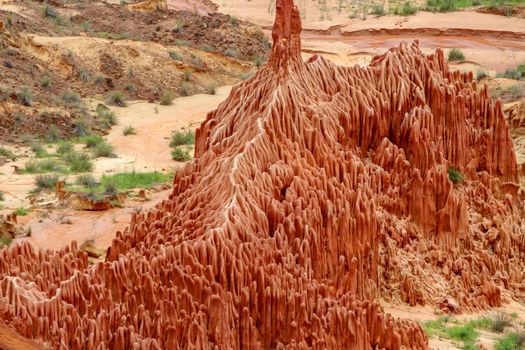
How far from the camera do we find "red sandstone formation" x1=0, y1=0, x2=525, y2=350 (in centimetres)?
645

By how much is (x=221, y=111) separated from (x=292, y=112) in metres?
0.96

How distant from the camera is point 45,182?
15.7m

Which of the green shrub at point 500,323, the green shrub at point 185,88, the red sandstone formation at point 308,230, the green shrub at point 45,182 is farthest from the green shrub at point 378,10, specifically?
the green shrub at point 500,323

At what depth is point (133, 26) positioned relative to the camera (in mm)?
32906

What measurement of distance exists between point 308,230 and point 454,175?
7.42ft

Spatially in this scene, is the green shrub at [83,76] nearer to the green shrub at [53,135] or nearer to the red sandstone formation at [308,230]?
the green shrub at [53,135]

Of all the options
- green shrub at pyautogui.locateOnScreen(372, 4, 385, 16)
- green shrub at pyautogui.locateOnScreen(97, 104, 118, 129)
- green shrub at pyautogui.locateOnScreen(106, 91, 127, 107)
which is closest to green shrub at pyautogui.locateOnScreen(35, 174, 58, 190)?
green shrub at pyautogui.locateOnScreen(97, 104, 118, 129)

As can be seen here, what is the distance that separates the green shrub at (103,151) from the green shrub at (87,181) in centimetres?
259

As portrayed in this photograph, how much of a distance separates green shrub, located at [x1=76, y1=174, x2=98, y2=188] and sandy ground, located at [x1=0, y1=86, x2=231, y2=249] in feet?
2.45

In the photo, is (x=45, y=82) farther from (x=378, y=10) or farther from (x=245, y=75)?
(x=378, y=10)

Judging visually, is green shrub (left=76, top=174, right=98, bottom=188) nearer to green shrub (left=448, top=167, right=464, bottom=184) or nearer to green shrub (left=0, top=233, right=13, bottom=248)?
green shrub (left=0, top=233, right=13, bottom=248)

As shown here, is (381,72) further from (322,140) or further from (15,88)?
(15,88)

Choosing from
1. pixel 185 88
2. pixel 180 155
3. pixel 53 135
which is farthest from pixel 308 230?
pixel 185 88

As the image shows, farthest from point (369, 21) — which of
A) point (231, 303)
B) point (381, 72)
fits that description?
point (231, 303)
